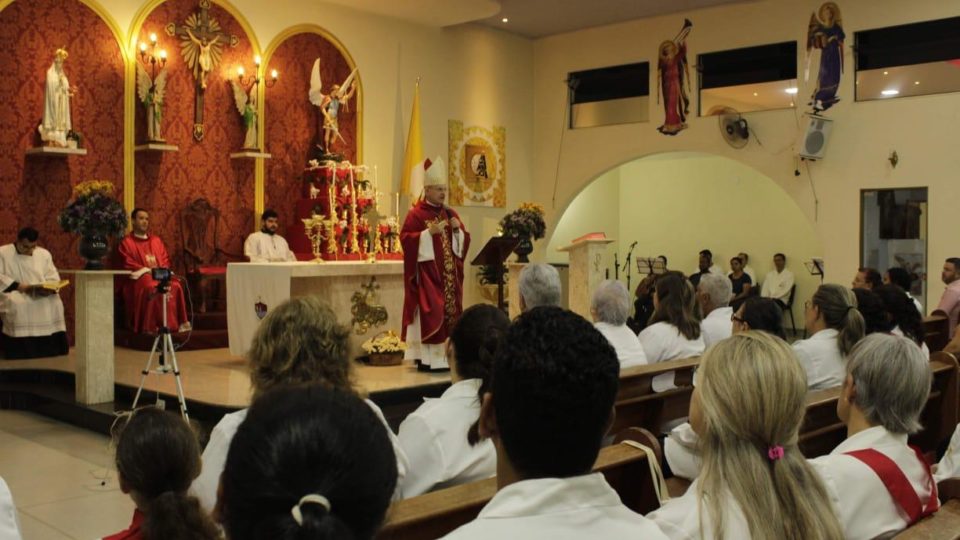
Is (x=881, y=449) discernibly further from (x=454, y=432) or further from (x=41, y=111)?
(x=41, y=111)

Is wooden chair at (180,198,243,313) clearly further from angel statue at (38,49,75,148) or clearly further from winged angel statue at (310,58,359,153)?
winged angel statue at (310,58,359,153)

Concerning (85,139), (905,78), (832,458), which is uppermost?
(905,78)

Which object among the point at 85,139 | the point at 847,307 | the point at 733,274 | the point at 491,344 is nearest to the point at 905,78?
the point at 733,274

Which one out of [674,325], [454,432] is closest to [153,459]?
[454,432]

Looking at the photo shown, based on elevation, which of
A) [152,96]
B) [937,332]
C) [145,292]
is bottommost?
[937,332]

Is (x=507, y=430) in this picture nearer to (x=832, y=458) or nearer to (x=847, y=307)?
(x=832, y=458)

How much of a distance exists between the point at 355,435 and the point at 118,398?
6.82 m

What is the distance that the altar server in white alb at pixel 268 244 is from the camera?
10.5 meters

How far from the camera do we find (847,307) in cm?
419

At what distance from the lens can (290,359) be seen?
2502 mm

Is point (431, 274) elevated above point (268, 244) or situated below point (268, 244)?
below

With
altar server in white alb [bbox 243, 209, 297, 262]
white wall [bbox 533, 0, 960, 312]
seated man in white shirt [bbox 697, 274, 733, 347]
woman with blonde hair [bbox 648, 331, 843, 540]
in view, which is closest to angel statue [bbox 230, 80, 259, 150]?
altar server in white alb [bbox 243, 209, 297, 262]

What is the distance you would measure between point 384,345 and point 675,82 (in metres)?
6.87

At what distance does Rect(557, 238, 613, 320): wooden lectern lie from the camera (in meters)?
9.15
